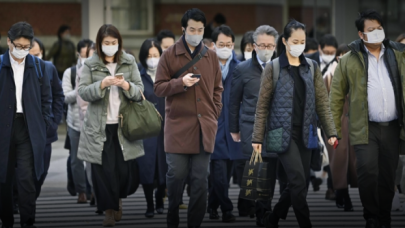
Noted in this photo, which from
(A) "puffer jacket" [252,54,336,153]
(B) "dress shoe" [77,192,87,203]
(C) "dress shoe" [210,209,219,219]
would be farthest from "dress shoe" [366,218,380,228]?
(B) "dress shoe" [77,192,87,203]

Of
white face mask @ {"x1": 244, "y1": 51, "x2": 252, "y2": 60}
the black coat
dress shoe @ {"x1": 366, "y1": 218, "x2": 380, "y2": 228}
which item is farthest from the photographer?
white face mask @ {"x1": 244, "y1": 51, "x2": 252, "y2": 60}

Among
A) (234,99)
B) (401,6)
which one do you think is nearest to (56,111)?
(234,99)

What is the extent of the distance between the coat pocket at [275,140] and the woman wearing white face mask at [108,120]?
165cm

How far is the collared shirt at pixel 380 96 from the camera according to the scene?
7.59 m

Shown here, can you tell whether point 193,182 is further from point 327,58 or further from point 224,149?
point 327,58

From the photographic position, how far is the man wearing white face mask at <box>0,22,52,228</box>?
801cm

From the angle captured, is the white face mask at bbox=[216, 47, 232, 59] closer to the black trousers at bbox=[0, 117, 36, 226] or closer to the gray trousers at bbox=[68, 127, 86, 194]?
the gray trousers at bbox=[68, 127, 86, 194]

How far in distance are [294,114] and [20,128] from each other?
2628mm

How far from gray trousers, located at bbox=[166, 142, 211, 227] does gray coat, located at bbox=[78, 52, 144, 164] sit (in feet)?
3.12

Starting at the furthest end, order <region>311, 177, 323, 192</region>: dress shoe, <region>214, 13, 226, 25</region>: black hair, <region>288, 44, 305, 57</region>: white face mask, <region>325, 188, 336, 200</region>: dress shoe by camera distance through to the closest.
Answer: <region>214, 13, 226, 25</region>: black hair < <region>311, 177, 323, 192</region>: dress shoe < <region>325, 188, 336, 200</region>: dress shoe < <region>288, 44, 305, 57</region>: white face mask

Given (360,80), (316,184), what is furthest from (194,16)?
(316,184)

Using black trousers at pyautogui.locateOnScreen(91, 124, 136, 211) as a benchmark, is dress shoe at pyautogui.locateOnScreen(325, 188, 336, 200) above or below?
below

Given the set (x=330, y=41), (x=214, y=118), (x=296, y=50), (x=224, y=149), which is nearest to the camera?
(x=296, y=50)

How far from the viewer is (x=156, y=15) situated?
681 inches
